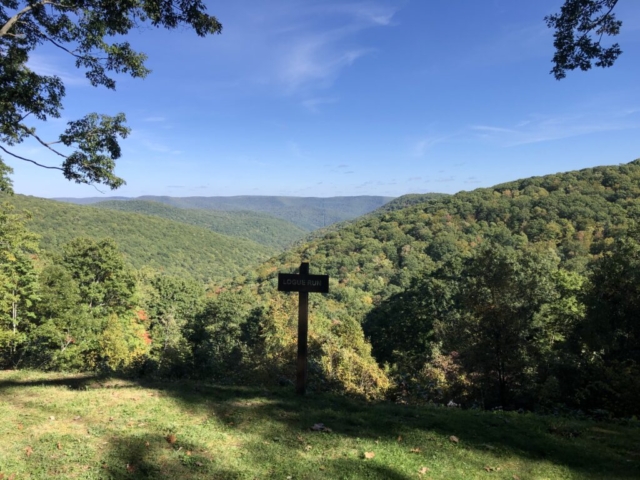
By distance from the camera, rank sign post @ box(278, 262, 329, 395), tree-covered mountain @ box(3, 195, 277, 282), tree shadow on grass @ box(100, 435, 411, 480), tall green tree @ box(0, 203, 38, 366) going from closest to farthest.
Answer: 1. tree shadow on grass @ box(100, 435, 411, 480)
2. sign post @ box(278, 262, 329, 395)
3. tall green tree @ box(0, 203, 38, 366)
4. tree-covered mountain @ box(3, 195, 277, 282)

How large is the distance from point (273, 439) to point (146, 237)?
16198 centimetres

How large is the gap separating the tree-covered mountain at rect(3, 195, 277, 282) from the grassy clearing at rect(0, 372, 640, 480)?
4518 inches

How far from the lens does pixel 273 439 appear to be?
5133mm

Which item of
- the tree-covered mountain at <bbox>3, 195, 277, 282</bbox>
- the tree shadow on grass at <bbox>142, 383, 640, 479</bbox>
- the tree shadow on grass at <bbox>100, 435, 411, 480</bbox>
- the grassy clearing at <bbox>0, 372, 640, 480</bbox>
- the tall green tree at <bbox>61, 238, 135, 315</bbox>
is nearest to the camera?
the tree shadow on grass at <bbox>100, 435, 411, 480</bbox>

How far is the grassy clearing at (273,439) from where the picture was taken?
430 cm

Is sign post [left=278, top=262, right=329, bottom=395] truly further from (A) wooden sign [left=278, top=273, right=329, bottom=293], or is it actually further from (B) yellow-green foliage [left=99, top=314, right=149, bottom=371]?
(B) yellow-green foliage [left=99, top=314, right=149, bottom=371]

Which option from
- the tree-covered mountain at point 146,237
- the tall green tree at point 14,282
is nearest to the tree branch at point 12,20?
the tall green tree at point 14,282

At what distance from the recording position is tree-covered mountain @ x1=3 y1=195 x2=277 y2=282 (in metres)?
120

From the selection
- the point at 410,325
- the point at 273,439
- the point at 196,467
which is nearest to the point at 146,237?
the point at 410,325

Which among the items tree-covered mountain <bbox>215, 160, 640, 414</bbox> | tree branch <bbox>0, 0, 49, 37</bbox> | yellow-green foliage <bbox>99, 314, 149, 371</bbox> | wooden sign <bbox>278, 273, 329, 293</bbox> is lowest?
yellow-green foliage <bbox>99, 314, 149, 371</bbox>

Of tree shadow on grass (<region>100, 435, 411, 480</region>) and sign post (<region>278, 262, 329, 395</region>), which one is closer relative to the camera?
tree shadow on grass (<region>100, 435, 411, 480</region>)

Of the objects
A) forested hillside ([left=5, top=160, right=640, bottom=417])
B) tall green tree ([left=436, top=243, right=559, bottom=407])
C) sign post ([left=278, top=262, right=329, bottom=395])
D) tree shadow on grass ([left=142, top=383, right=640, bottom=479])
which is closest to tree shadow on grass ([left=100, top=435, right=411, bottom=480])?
tree shadow on grass ([left=142, top=383, right=640, bottom=479])

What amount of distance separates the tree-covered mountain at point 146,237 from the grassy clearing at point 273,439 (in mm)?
114756

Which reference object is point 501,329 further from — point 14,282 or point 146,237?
point 146,237
